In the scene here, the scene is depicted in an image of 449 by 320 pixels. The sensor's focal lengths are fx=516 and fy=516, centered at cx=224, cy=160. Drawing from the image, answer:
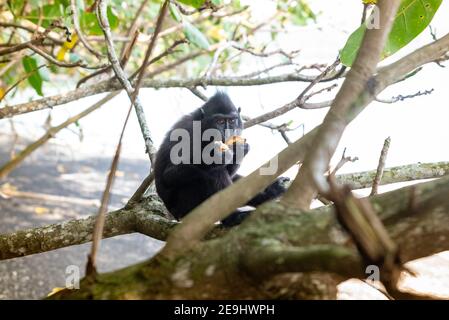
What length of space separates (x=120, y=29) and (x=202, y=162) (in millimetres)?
4576

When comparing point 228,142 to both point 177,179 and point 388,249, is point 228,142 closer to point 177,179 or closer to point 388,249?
point 177,179

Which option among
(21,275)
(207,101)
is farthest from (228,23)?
(21,275)

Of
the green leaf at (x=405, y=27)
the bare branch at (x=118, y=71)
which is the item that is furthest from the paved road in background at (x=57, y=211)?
the green leaf at (x=405, y=27)

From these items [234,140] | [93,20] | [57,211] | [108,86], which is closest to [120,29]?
[57,211]

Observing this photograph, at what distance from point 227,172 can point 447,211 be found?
231 centimetres

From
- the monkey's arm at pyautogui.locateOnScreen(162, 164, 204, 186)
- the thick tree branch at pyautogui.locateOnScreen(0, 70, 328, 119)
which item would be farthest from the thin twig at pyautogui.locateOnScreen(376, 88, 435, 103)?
the monkey's arm at pyautogui.locateOnScreen(162, 164, 204, 186)

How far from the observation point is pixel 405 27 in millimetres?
2125

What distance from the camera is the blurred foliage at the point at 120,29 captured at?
10.8 feet

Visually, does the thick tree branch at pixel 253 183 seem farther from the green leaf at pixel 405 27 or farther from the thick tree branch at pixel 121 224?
the thick tree branch at pixel 121 224

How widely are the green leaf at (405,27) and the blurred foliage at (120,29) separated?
0.93 meters

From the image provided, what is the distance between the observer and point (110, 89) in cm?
350

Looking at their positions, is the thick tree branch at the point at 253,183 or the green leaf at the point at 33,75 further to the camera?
the green leaf at the point at 33,75

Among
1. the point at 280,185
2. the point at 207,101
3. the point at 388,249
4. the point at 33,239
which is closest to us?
the point at 388,249
